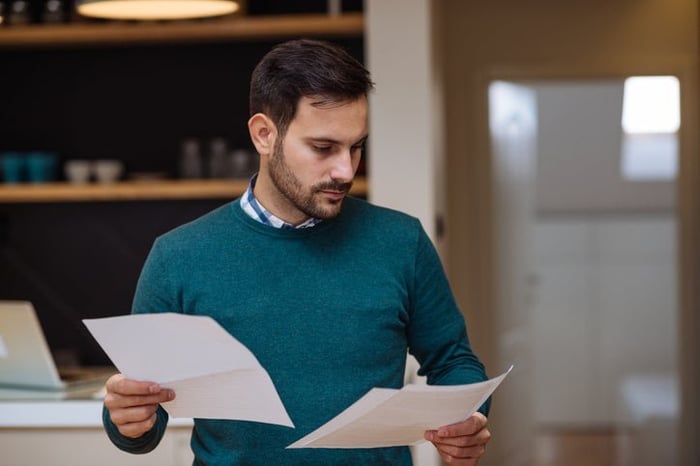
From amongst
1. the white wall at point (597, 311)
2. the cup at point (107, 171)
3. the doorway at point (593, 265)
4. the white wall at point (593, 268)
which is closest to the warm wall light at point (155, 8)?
the cup at point (107, 171)

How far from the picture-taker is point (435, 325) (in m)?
2.04

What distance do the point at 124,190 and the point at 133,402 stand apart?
247 centimetres

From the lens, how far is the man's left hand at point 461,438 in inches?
72.1

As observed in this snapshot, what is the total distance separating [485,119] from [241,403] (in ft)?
14.1

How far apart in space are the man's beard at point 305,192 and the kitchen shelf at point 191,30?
2.11 m

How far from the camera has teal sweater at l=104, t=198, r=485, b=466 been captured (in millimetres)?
1929

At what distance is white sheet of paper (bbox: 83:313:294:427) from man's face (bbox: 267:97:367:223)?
34 cm

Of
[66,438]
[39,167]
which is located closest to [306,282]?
[66,438]

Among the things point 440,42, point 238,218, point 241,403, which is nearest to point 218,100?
point 440,42

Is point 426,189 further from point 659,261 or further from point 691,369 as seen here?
point 659,261

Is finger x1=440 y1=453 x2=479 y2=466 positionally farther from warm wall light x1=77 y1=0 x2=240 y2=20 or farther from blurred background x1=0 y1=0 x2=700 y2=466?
blurred background x1=0 y1=0 x2=700 y2=466

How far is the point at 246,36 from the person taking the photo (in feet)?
13.6

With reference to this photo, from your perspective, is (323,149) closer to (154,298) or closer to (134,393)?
(154,298)

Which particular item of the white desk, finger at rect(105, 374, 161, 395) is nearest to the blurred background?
the white desk
